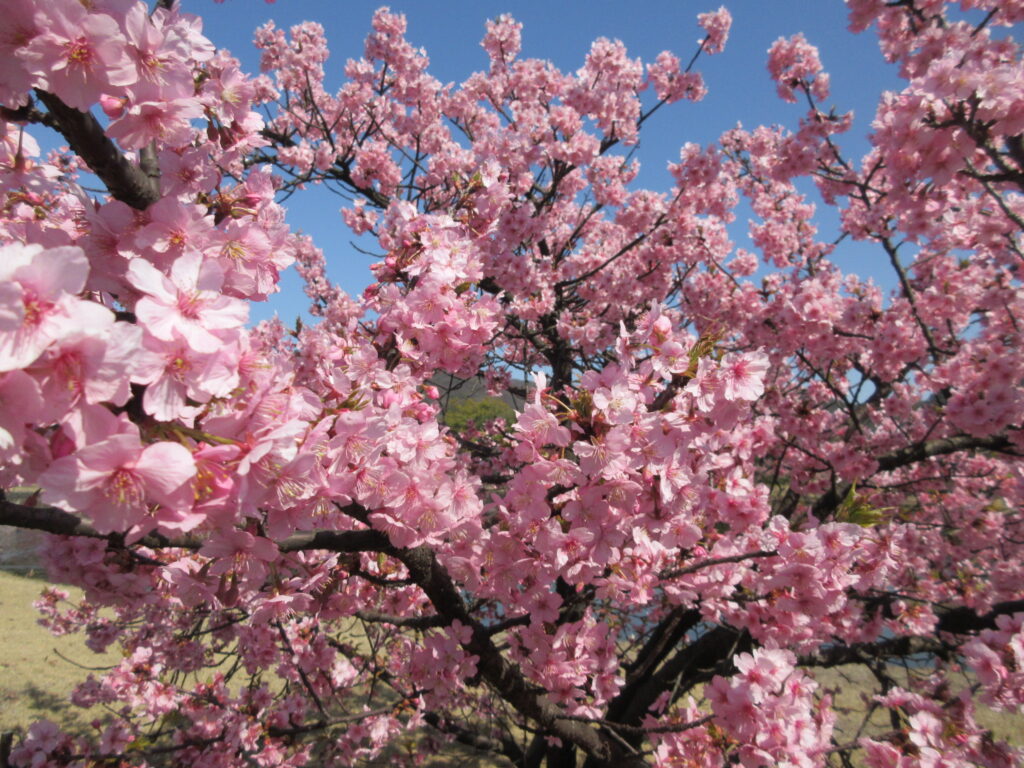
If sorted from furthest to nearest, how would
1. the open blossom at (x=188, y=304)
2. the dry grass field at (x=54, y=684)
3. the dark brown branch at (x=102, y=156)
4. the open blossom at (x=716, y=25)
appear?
the open blossom at (x=716, y=25), the dry grass field at (x=54, y=684), the dark brown branch at (x=102, y=156), the open blossom at (x=188, y=304)

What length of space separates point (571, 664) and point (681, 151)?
18.9 feet

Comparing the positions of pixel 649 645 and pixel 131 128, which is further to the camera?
pixel 649 645

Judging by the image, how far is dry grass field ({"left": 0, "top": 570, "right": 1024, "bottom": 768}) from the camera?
5.41 meters

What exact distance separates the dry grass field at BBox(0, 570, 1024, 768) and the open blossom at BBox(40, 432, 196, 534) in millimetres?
4740

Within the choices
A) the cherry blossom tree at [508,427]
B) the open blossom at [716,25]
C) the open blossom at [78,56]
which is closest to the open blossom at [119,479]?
the cherry blossom tree at [508,427]

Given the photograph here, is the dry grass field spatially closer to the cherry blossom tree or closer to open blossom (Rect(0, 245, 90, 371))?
the cherry blossom tree

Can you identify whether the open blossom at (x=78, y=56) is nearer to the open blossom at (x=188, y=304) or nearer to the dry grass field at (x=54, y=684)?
the open blossom at (x=188, y=304)

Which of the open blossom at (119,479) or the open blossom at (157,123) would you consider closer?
the open blossom at (119,479)

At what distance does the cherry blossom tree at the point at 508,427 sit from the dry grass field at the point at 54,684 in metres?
0.56

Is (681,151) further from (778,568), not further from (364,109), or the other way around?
(778,568)

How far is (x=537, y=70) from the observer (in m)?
7.13

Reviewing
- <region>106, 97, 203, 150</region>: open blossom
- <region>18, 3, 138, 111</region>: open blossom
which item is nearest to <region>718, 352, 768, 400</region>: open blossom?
<region>106, 97, 203, 150</region>: open blossom

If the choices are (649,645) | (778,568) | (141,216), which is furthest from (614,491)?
(649,645)

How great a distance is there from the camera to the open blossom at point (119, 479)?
77cm
